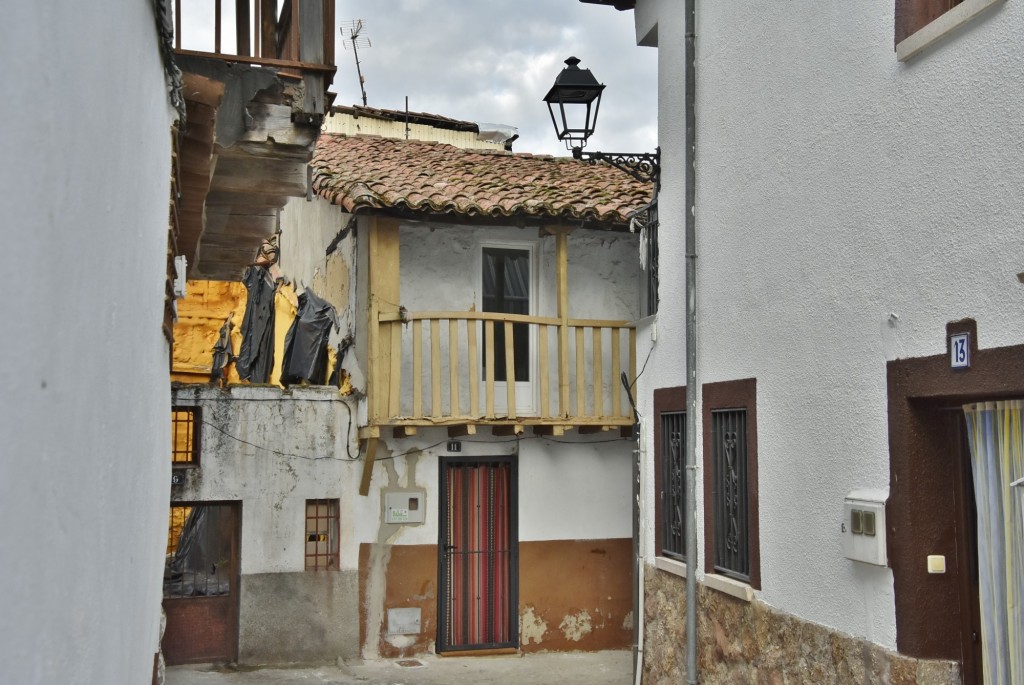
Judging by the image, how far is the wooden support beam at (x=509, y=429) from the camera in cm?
1256

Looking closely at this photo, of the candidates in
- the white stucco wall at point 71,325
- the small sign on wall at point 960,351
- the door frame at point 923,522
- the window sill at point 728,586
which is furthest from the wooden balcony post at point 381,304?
the white stucco wall at point 71,325

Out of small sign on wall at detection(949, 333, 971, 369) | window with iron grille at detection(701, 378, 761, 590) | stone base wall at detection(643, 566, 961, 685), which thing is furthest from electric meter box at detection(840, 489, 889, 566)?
window with iron grille at detection(701, 378, 761, 590)

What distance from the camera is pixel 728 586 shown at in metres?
7.32

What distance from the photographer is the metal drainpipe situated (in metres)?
7.85

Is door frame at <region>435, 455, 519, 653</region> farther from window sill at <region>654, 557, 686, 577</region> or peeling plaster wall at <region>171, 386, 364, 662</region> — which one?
window sill at <region>654, 557, 686, 577</region>

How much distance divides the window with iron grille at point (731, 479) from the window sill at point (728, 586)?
49mm

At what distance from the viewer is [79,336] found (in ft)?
6.35

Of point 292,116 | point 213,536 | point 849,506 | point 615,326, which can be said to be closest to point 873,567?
point 849,506

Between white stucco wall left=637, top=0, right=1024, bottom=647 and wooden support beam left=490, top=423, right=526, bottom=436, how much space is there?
4.69 metres

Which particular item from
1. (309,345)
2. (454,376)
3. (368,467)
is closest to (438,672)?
(368,467)

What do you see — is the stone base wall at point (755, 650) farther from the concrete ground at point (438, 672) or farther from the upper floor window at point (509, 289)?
the upper floor window at point (509, 289)

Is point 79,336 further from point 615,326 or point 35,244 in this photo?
point 615,326

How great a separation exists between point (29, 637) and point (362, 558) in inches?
448

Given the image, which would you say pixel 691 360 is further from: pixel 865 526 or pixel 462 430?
pixel 462 430
